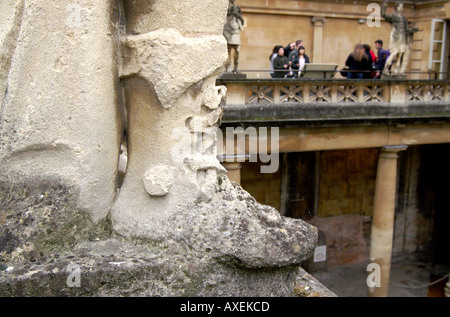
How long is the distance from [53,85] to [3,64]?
9.7 inches

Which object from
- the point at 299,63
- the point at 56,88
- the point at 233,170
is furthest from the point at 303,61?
the point at 56,88

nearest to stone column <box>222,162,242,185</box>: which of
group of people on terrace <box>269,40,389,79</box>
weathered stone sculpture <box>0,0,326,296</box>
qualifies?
group of people on terrace <box>269,40,389,79</box>

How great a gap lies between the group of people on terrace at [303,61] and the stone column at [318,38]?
3323 millimetres

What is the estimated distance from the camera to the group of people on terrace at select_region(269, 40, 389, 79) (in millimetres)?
11062

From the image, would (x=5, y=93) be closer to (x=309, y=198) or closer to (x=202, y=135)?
(x=202, y=135)

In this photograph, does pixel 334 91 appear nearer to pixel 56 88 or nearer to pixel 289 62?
pixel 289 62

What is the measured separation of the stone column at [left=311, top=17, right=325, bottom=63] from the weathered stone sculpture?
14.1 meters

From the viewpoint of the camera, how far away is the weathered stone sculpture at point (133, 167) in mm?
2055

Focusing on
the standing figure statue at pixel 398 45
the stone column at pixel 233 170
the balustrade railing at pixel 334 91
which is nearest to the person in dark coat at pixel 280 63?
the balustrade railing at pixel 334 91

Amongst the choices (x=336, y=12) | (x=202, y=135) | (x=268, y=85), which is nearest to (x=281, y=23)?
(x=336, y=12)

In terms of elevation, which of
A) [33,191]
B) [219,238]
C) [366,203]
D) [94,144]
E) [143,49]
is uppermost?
[143,49]

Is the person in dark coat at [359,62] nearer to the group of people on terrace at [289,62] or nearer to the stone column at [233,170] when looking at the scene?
the group of people on terrace at [289,62]

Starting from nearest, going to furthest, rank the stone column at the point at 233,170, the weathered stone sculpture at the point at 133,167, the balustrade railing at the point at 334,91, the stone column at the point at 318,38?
the weathered stone sculpture at the point at 133,167, the balustrade railing at the point at 334,91, the stone column at the point at 233,170, the stone column at the point at 318,38

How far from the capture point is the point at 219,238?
2.08 meters
